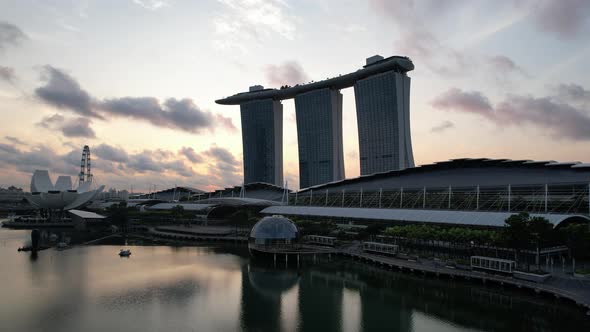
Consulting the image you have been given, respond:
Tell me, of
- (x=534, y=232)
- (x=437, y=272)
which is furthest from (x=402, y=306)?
(x=534, y=232)

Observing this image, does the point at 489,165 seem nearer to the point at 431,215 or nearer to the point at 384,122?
the point at 431,215

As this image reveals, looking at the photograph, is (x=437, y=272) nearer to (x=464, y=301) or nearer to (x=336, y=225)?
(x=464, y=301)

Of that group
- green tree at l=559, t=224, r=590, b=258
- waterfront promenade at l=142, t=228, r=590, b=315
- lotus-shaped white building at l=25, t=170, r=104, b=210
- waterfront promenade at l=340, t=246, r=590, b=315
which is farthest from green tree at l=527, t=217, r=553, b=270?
lotus-shaped white building at l=25, t=170, r=104, b=210

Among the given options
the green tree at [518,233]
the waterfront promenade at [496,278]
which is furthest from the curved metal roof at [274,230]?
the green tree at [518,233]

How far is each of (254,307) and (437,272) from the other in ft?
77.7

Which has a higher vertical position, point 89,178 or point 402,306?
point 89,178

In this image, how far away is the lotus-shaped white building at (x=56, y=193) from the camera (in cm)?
12536

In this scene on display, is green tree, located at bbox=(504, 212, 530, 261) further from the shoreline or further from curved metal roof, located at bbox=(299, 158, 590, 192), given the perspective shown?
curved metal roof, located at bbox=(299, 158, 590, 192)

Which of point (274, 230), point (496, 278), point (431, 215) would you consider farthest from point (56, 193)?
point (496, 278)

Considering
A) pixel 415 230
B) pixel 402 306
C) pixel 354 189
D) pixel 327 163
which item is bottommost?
pixel 402 306

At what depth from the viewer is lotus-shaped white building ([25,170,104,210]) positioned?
12536 cm

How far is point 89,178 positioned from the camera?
633ft

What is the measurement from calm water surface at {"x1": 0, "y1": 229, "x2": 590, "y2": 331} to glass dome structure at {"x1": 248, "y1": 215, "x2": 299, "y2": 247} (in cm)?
485

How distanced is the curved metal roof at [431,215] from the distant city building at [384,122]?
79510mm
